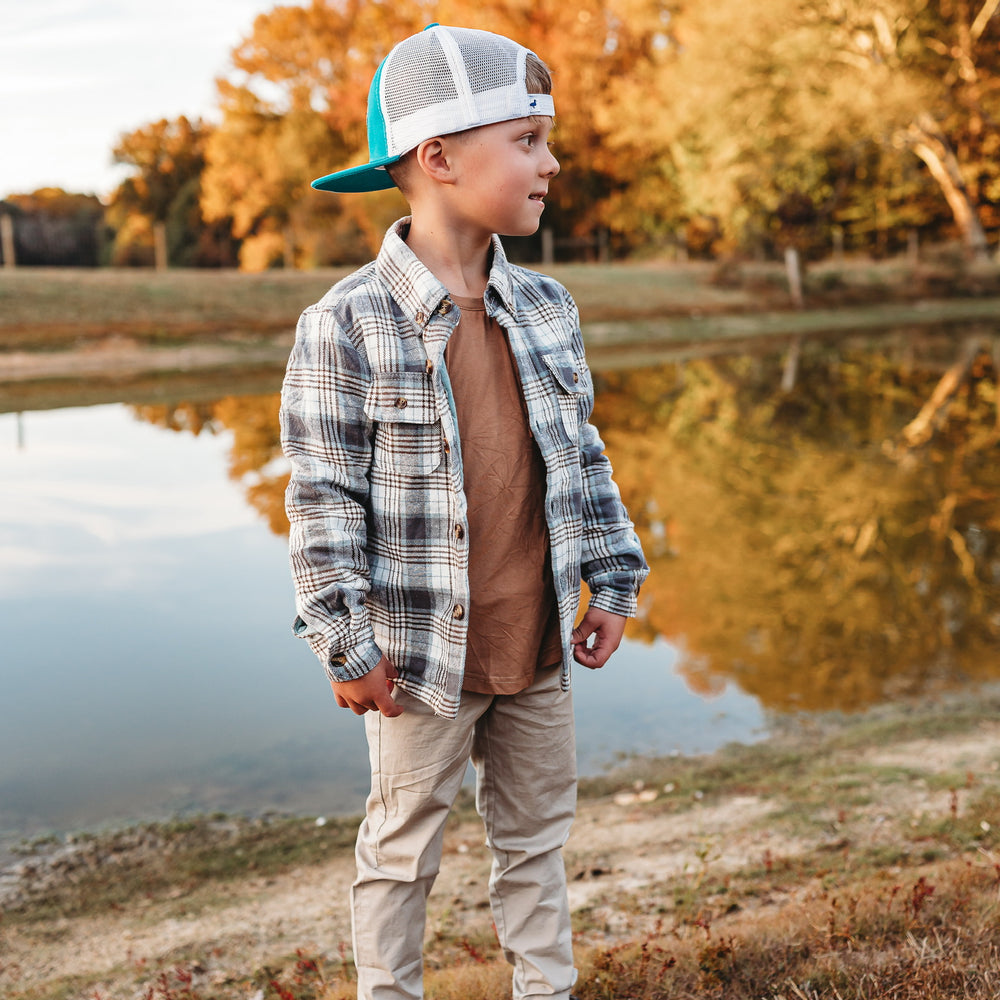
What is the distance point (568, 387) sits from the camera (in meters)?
2.18

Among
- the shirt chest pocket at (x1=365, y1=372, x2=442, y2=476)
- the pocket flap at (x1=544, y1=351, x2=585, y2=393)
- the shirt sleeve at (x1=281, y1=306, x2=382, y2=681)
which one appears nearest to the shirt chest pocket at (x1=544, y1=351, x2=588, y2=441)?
the pocket flap at (x1=544, y1=351, x2=585, y2=393)

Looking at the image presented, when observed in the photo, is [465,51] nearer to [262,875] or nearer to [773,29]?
[262,875]

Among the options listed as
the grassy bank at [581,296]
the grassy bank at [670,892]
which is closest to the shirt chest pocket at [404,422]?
the grassy bank at [670,892]

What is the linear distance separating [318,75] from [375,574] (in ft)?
135

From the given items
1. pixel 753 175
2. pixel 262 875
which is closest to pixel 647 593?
pixel 262 875

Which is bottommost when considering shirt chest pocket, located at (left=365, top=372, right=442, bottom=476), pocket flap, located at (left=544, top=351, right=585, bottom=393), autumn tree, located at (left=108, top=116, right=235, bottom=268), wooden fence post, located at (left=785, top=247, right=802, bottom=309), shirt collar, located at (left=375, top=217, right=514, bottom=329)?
shirt chest pocket, located at (left=365, top=372, right=442, bottom=476)

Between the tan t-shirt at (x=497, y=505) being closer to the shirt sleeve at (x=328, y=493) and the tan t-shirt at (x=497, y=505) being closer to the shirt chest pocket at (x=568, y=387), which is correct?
the shirt chest pocket at (x=568, y=387)

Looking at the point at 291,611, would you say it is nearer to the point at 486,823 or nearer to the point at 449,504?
the point at 486,823

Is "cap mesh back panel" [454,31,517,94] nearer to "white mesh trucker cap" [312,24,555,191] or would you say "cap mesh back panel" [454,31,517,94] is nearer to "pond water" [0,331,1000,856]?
"white mesh trucker cap" [312,24,555,191]

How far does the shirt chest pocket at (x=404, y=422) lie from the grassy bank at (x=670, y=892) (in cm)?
123

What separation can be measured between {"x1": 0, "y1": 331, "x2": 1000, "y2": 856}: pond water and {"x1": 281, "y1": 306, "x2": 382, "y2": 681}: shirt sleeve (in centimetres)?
231

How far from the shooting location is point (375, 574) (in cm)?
204

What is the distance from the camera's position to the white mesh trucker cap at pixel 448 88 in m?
1.99

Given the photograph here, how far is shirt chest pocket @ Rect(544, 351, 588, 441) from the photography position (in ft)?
7.09
